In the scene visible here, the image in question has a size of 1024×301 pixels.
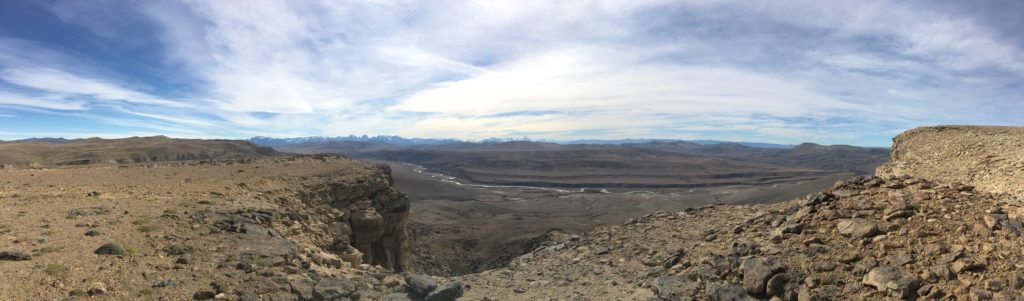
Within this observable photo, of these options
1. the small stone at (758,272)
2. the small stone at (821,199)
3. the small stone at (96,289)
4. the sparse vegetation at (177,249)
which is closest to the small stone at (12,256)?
the sparse vegetation at (177,249)

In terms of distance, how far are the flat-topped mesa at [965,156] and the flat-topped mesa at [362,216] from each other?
61.3 ft

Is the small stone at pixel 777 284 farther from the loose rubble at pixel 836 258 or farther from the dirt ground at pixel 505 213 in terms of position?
the dirt ground at pixel 505 213

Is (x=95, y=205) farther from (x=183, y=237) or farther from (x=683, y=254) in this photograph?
(x=683, y=254)

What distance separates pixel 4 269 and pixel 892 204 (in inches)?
661

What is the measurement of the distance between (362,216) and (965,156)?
22.6 metres

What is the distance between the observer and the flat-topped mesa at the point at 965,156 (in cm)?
1254

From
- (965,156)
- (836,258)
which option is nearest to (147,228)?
(836,258)

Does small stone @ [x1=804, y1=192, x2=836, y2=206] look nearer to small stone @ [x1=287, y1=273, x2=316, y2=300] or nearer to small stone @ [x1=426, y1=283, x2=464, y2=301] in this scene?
small stone @ [x1=426, y1=283, x2=464, y2=301]

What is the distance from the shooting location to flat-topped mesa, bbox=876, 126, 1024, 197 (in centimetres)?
1254

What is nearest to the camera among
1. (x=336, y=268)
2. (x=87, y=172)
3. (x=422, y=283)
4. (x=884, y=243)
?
(x=884, y=243)

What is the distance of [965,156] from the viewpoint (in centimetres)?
1504

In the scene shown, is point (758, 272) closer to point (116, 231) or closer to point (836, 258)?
point (836, 258)

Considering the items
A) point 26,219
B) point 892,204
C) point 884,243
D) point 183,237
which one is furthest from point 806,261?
point 26,219

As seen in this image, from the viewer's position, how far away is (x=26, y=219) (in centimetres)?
1191
